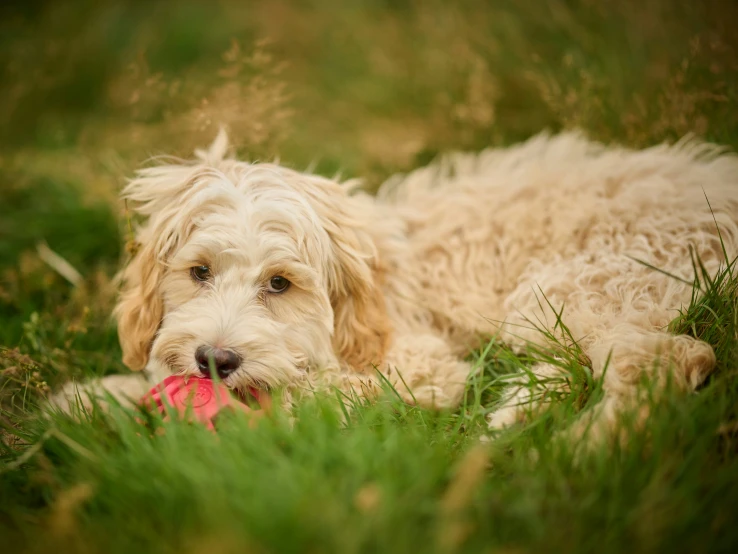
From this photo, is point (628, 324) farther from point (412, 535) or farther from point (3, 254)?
point (3, 254)

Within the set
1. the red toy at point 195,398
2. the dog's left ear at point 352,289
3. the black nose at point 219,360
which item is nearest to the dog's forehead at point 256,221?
the dog's left ear at point 352,289

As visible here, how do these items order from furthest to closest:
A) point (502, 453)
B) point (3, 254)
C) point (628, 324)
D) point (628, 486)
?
point (3, 254), point (628, 324), point (502, 453), point (628, 486)

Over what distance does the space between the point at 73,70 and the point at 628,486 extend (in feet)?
24.1

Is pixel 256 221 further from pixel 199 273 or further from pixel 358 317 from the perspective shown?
pixel 358 317

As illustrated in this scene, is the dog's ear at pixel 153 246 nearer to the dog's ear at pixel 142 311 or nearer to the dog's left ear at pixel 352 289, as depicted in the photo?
the dog's ear at pixel 142 311

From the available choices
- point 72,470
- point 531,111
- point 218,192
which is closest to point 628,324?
point 218,192

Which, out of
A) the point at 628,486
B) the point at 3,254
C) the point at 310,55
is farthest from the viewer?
the point at 310,55

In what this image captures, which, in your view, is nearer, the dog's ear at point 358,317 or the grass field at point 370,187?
the grass field at point 370,187

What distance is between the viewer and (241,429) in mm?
2158

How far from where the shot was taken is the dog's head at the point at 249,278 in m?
2.64

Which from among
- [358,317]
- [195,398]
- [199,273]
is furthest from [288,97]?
[195,398]

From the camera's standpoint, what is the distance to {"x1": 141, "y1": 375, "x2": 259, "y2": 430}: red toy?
2.36 metres

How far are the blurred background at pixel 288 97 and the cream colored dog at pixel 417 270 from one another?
61 cm

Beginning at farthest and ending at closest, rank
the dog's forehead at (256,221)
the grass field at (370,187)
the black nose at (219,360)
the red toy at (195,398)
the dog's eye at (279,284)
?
the dog's eye at (279,284), the dog's forehead at (256,221), the black nose at (219,360), the red toy at (195,398), the grass field at (370,187)
